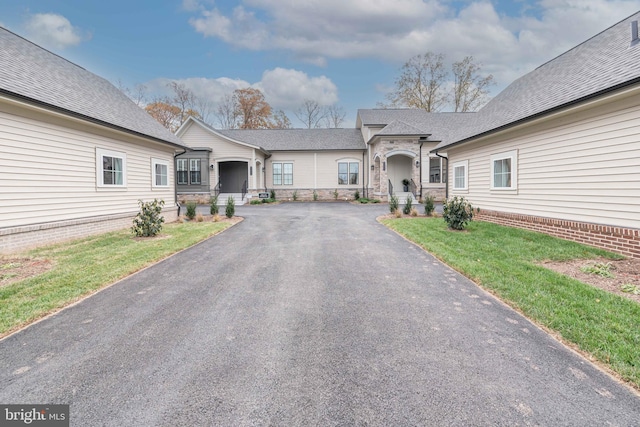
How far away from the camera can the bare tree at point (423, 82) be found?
34.2 metres

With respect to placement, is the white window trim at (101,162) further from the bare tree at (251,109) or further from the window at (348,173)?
the bare tree at (251,109)

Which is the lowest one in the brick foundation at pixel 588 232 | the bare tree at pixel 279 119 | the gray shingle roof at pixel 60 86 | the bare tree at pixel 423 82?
the brick foundation at pixel 588 232

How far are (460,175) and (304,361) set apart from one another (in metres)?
13.3

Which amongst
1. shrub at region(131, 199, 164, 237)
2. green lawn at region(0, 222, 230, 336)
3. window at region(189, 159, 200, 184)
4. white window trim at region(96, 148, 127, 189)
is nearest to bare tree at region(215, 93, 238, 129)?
window at region(189, 159, 200, 184)

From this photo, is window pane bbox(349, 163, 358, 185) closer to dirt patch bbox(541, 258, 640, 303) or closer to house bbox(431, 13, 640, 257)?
house bbox(431, 13, 640, 257)

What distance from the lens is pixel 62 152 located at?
8.23 meters

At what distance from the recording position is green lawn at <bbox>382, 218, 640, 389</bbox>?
2.88 metres

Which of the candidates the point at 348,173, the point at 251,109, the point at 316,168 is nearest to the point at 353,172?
the point at 348,173

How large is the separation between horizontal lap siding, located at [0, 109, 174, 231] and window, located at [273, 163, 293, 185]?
48.9 ft

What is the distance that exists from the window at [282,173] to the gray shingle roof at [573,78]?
49.9 ft

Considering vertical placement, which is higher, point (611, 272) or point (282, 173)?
point (282, 173)

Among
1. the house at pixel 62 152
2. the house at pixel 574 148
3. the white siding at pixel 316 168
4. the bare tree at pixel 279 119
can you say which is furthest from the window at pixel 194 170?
the bare tree at pixel 279 119

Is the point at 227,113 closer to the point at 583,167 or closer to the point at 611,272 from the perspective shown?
the point at 583,167

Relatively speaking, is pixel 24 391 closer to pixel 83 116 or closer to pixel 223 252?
pixel 223 252
